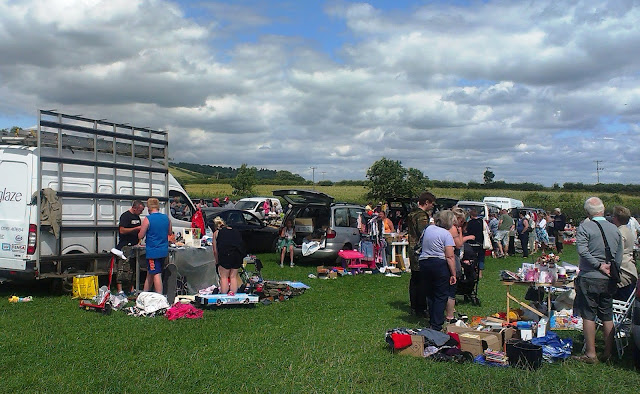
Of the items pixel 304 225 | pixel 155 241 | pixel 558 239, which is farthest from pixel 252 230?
pixel 558 239

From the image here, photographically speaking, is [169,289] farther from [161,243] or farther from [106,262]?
[106,262]

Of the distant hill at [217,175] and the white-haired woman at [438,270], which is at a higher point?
the distant hill at [217,175]

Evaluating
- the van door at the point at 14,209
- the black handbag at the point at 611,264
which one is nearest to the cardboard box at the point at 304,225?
the van door at the point at 14,209

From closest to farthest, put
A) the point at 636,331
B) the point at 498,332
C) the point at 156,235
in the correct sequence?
the point at 636,331 → the point at 498,332 → the point at 156,235

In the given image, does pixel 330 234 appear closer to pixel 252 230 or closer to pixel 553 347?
pixel 252 230

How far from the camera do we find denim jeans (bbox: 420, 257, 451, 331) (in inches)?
289

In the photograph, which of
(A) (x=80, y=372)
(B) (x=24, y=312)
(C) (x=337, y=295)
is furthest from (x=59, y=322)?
(C) (x=337, y=295)

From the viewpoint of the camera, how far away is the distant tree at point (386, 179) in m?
39.1

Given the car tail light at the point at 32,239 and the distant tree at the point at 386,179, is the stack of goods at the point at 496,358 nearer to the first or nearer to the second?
the car tail light at the point at 32,239

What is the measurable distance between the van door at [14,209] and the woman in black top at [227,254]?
3.07 m

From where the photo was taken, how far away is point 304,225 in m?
14.4

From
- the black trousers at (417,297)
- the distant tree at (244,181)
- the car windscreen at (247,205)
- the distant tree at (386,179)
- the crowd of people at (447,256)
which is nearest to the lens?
the crowd of people at (447,256)

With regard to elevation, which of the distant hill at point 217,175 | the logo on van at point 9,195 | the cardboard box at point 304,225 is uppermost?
the distant hill at point 217,175

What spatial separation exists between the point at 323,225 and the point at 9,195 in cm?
767
